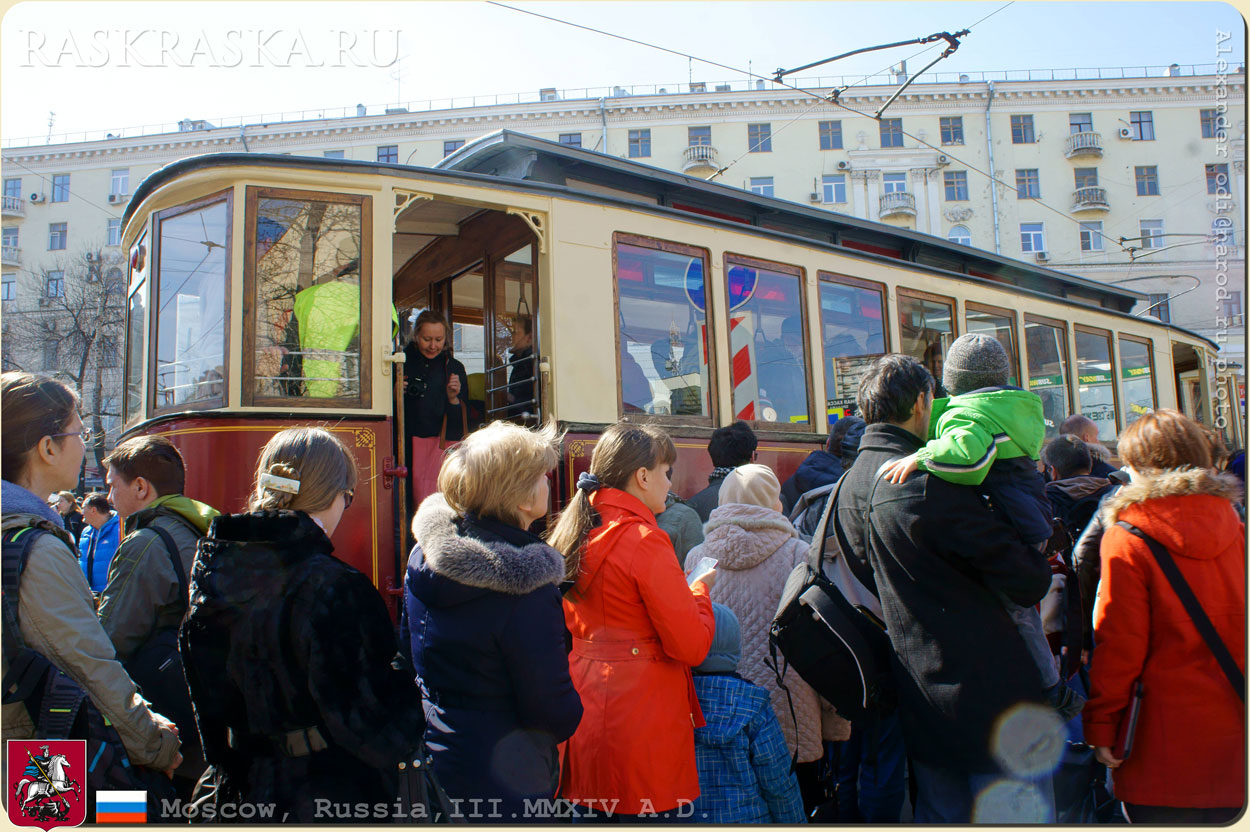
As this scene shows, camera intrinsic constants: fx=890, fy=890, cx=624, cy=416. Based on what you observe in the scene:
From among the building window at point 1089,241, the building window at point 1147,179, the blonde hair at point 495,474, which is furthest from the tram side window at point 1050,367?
the building window at point 1147,179

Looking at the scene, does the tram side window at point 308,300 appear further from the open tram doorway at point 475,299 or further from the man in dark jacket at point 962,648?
the man in dark jacket at point 962,648

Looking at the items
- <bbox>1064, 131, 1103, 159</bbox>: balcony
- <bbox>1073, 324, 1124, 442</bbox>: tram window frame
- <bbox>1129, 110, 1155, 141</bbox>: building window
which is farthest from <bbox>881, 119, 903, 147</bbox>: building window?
<bbox>1073, 324, 1124, 442</bbox>: tram window frame

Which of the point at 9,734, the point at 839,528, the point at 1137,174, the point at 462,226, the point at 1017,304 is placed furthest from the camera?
the point at 1137,174

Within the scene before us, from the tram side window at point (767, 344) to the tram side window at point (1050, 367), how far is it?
10.8ft

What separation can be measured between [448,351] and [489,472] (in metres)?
3.32

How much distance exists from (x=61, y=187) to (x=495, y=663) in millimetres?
42887

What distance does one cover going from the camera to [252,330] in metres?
4.57

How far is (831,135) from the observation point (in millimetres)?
36875

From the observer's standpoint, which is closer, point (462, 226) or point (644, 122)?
point (462, 226)

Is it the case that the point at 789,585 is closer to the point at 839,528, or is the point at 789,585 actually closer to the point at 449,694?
the point at 839,528

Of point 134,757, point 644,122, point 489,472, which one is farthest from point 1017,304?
point 644,122

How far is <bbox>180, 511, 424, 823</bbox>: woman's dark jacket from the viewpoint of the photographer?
88.8 inches

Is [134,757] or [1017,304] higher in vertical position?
[1017,304]

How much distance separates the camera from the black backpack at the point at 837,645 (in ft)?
8.82
